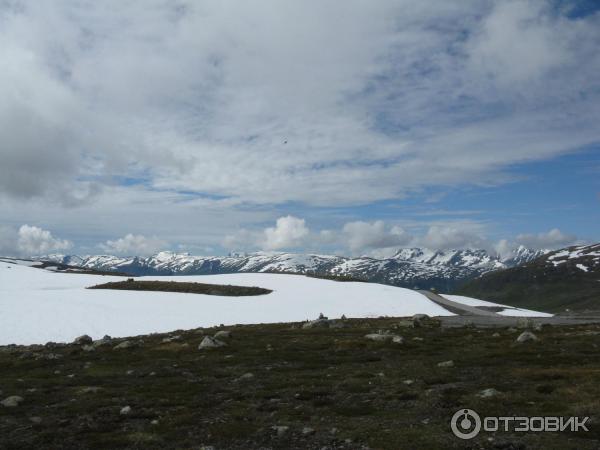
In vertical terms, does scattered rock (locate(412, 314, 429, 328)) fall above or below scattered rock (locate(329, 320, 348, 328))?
above

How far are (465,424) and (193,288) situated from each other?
8687 centimetres

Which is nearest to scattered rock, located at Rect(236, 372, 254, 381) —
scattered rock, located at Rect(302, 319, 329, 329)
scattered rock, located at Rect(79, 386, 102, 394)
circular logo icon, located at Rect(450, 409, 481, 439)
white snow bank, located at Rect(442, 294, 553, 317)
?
scattered rock, located at Rect(79, 386, 102, 394)

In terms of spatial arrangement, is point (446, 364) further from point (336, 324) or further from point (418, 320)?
point (336, 324)

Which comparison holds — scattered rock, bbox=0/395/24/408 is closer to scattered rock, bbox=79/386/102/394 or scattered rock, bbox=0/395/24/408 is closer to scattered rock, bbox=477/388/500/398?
scattered rock, bbox=79/386/102/394

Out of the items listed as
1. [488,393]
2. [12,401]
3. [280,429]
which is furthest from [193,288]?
[280,429]

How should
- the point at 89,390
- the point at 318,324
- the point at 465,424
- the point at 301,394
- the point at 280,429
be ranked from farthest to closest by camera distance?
1. the point at 318,324
2. the point at 89,390
3. the point at 301,394
4. the point at 280,429
5. the point at 465,424

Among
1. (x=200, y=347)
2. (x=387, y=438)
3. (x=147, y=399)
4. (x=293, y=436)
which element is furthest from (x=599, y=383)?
(x=200, y=347)

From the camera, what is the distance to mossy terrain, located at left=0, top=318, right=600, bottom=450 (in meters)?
14.3

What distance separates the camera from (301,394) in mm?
19688

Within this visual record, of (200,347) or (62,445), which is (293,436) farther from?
(200,347)

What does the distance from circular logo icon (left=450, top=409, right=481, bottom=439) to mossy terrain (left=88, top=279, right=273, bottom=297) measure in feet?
261

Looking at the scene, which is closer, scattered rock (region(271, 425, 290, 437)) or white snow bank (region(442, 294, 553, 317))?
scattered rock (region(271, 425, 290, 437))

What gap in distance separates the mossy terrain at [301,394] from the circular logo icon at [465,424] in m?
0.31

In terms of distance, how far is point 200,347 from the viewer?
115 ft
